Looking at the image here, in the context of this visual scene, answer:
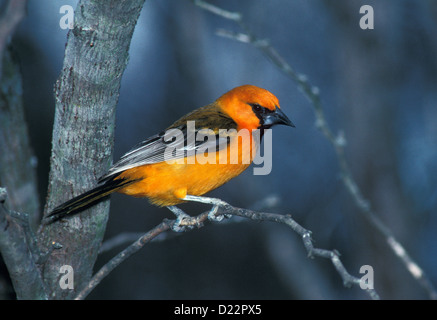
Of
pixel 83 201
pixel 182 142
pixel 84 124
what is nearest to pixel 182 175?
pixel 182 142

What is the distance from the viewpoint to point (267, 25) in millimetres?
8328

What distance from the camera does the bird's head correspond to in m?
4.25

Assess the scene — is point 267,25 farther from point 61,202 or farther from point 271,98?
point 61,202

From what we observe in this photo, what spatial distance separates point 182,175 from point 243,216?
0.80m

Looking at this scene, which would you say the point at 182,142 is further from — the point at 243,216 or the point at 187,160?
the point at 243,216

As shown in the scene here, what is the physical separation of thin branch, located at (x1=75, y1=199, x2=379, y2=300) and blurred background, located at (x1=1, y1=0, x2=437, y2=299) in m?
2.63

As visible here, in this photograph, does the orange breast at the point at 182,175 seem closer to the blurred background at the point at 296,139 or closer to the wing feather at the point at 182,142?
the wing feather at the point at 182,142

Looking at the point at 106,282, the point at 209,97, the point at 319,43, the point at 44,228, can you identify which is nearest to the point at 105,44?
the point at 44,228

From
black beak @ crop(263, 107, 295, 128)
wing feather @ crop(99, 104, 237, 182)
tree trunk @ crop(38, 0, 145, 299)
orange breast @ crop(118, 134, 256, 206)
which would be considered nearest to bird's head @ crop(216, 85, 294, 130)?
black beak @ crop(263, 107, 295, 128)

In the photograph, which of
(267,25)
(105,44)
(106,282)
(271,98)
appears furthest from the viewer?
(267,25)

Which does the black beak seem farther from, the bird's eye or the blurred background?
the blurred background

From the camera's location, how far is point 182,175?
3852 mm

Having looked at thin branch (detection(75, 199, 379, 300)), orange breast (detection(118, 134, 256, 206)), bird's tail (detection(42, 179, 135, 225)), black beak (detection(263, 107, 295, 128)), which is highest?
black beak (detection(263, 107, 295, 128))
